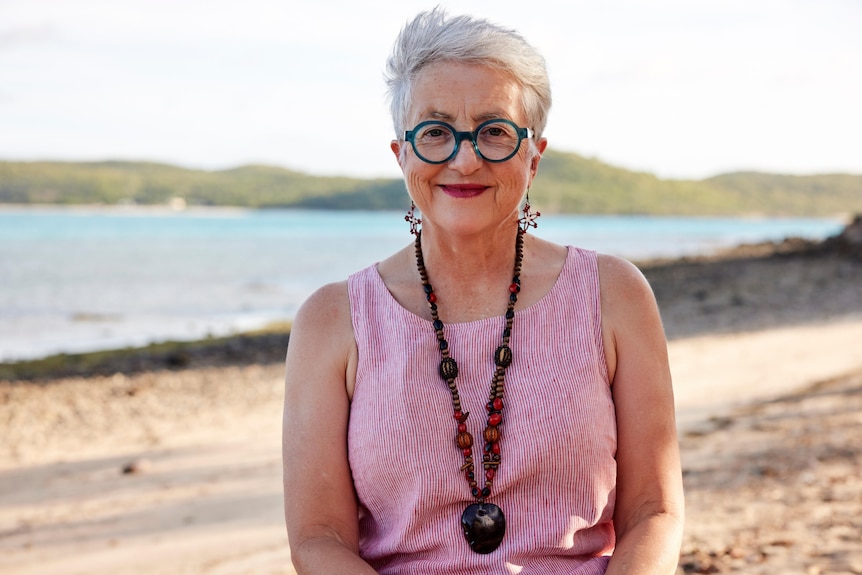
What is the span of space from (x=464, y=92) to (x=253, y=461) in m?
5.07

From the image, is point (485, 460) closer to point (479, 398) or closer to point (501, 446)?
point (501, 446)

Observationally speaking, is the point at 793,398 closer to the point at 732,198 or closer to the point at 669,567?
the point at 669,567

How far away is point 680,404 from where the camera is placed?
7383 mm

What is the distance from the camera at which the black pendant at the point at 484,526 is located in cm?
204

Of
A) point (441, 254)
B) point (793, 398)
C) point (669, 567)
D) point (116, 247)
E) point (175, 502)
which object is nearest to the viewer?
point (669, 567)

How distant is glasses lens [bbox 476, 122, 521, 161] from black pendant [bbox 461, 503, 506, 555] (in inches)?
32.2

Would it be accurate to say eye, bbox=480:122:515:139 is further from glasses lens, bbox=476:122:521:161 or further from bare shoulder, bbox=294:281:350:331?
bare shoulder, bbox=294:281:350:331

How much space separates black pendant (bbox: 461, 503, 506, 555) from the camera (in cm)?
204

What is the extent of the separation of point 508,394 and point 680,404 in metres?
5.64

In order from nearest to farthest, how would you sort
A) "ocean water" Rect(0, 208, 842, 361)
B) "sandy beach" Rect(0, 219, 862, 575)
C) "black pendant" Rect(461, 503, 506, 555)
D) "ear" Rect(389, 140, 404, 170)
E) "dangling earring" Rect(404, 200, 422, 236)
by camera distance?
"black pendant" Rect(461, 503, 506, 555)
"ear" Rect(389, 140, 404, 170)
"dangling earring" Rect(404, 200, 422, 236)
"sandy beach" Rect(0, 219, 862, 575)
"ocean water" Rect(0, 208, 842, 361)

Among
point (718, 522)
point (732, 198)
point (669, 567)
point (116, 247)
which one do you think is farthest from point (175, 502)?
point (732, 198)

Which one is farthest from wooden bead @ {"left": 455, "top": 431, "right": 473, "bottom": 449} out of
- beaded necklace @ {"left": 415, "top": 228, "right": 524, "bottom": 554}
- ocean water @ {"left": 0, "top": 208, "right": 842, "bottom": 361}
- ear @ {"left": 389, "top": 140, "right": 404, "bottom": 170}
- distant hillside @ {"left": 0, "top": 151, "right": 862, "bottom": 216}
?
distant hillside @ {"left": 0, "top": 151, "right": 862, "bottom": 216}

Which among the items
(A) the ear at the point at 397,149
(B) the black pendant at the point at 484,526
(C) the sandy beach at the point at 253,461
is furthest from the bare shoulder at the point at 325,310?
(C) the sandy beach at the point at 253,461

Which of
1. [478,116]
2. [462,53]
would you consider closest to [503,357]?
[478,116]
